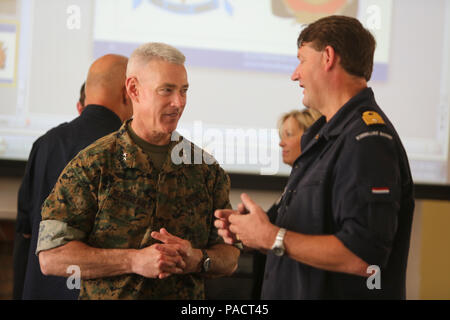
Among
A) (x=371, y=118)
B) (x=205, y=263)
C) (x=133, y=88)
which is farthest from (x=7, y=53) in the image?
(x=371, y=118)

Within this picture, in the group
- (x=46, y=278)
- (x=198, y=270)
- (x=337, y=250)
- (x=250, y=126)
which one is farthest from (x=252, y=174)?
(x=337, y=250)

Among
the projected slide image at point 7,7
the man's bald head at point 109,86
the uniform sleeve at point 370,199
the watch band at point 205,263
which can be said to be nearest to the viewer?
the uniform sleeve at point 370,199

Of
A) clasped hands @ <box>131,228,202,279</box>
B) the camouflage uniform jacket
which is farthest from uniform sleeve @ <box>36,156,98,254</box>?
clasped hands @ <box>131,228,202,279</box>

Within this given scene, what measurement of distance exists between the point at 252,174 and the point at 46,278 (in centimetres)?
174

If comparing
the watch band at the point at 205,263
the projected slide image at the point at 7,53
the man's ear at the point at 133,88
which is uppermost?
the projected slide image at the point at 7,53

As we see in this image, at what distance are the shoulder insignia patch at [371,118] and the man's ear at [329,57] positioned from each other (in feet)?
0.56

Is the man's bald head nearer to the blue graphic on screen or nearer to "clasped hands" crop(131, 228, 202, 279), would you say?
"clasped hands" crop(131, 228, 202, 279)

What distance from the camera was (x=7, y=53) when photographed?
333 cm

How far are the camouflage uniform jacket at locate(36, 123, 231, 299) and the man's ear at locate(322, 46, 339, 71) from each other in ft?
1.67

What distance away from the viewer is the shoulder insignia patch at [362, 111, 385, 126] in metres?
1.36

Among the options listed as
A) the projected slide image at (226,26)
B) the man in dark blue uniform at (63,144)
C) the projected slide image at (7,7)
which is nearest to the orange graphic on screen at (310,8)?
the projected slide image at (226,26)

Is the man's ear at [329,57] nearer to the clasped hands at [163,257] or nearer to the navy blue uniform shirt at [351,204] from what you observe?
the navy blue uniform shirt at [351,204]

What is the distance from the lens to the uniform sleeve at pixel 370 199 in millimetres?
1279

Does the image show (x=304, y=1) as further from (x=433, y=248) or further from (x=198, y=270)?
(x=198, y=270)
